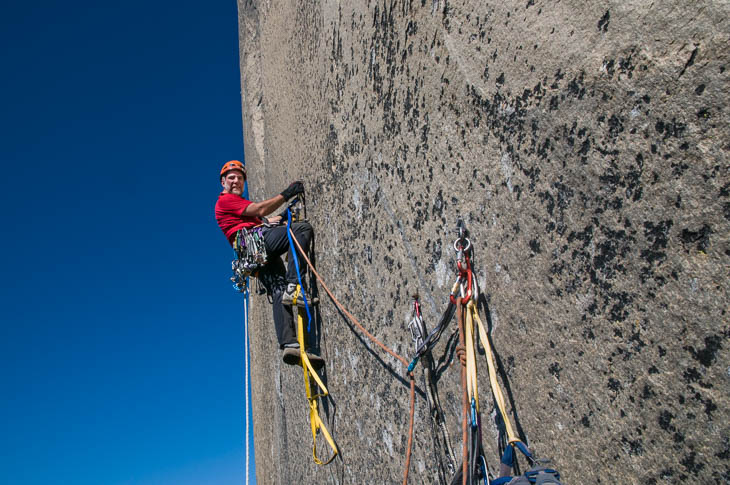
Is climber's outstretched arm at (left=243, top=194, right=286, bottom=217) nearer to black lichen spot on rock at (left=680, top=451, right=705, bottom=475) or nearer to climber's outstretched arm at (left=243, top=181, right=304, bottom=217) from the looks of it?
climber's outstretched arm at (left=243, top=181, right=304, bottom=217)

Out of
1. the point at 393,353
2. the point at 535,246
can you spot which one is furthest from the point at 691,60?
the point at 393,353

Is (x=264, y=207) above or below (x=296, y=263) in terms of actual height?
above

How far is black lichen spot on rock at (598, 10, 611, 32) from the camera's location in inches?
53.6

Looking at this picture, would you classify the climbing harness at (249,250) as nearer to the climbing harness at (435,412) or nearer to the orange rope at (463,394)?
the climbing harness at (435,412)

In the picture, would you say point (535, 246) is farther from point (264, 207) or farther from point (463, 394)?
point (264, 207)

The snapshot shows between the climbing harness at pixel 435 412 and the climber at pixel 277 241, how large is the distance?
109 centimetres

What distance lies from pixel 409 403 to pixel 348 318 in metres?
0.69

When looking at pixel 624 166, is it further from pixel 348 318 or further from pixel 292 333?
pixel 292 333

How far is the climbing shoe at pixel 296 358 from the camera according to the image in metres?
3.04

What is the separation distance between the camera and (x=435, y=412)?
1977 mm

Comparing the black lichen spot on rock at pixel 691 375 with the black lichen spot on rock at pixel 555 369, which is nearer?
the black lichen spot on rock at pixel 691 375

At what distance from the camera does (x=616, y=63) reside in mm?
1347

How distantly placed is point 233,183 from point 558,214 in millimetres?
2968

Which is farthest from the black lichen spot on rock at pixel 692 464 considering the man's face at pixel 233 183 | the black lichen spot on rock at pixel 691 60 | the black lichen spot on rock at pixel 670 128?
the man's face at pixel 233 183
